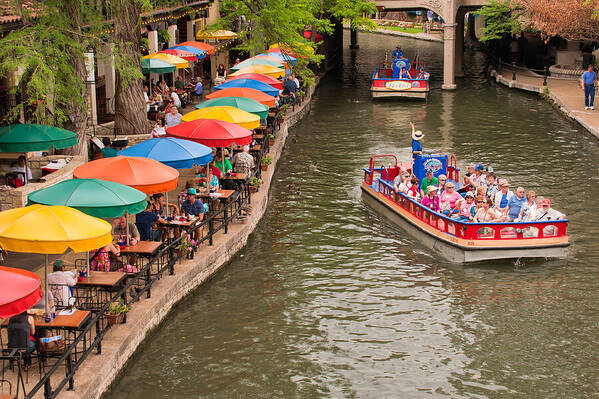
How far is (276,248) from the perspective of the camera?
21.9 metres

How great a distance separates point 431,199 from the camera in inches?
861

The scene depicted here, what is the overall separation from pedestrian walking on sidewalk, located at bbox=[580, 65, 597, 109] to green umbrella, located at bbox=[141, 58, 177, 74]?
17.6 meters

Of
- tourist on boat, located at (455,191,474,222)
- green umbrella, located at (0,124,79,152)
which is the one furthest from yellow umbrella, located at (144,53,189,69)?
tourist on boat, located at (455,191,474,222)

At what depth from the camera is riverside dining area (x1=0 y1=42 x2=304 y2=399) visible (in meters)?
12.9

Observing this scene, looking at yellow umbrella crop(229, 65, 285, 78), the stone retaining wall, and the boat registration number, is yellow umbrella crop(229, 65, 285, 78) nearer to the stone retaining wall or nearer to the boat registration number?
the boat registration number

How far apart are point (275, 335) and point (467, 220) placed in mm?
6179

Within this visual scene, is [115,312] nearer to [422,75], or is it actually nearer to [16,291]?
[16,291]

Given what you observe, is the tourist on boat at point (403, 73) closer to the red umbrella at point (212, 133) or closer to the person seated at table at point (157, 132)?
the person seated at table at point (157, 132)

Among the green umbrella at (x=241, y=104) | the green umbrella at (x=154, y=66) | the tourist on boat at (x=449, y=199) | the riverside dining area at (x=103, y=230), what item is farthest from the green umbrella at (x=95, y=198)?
the green umbrella at (x=154, y=66)

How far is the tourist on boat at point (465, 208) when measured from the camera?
67.2ft

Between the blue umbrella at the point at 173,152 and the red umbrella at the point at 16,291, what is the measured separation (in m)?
8.23

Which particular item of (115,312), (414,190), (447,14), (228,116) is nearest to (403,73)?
(447,14)

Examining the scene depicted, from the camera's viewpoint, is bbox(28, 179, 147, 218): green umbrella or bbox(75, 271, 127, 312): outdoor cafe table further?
bbox(28, 179, 147, 218): green umbrella

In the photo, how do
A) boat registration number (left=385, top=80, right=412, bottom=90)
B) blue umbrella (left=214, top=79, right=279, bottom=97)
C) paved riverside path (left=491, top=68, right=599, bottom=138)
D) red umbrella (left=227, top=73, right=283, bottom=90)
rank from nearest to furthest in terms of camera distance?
blue umbrella (left=214, top=79, right=279, bottom=97) < red umbrella (left=227, top=73, right=283, bottom=90) < paved riverside path (left=491, top=68, right=599, bottom=138) < boat registration number (left=385, top=80, right=412, bottom=90)
